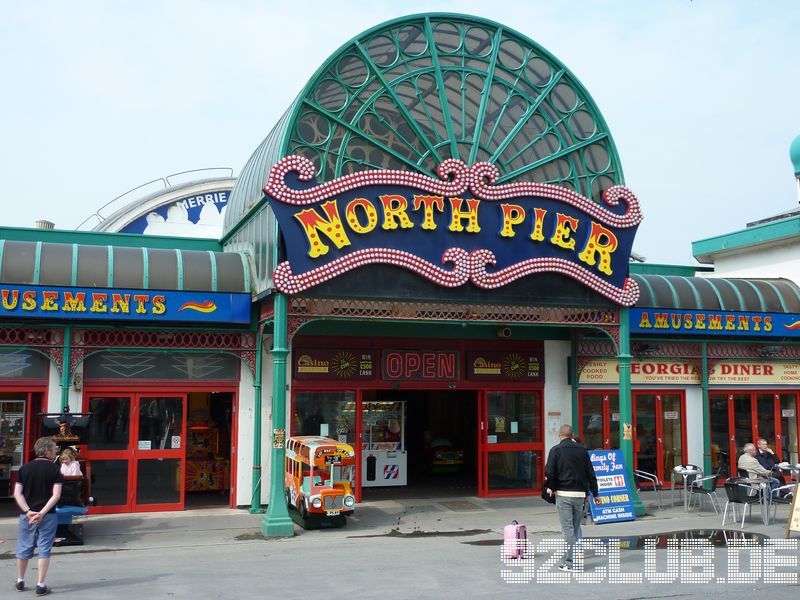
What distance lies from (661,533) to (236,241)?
11.1m

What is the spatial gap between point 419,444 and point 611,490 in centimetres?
976

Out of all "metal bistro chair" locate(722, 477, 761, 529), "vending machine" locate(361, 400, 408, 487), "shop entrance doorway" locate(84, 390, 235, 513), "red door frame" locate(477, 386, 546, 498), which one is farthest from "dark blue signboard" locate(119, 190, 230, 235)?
"metal bistro chair" locate(722, 477, 761, 529)

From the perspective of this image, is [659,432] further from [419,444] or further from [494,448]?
[419,444]

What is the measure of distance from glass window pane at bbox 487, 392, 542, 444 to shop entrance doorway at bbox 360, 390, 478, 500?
5.59ft

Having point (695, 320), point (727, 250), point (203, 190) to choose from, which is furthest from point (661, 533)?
point (203, 190)

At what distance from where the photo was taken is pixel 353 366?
55.6ft

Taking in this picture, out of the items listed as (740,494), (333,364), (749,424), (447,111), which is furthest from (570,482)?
(749,424)

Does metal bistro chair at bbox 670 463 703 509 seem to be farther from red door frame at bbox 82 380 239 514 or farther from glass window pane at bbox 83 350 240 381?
glass window pane at bbox 83 350 240 381

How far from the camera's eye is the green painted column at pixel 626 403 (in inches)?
602

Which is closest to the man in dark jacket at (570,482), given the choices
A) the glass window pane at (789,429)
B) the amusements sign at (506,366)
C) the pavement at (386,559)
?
the pavement at (386,559)

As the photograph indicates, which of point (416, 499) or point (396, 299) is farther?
point (416, 499)

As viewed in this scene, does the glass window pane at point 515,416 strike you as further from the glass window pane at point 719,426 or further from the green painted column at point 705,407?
the glass window pane at point 719,426

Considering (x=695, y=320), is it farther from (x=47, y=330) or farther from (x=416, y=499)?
(x=47, y=330)

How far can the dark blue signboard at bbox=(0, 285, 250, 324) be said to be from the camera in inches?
563
